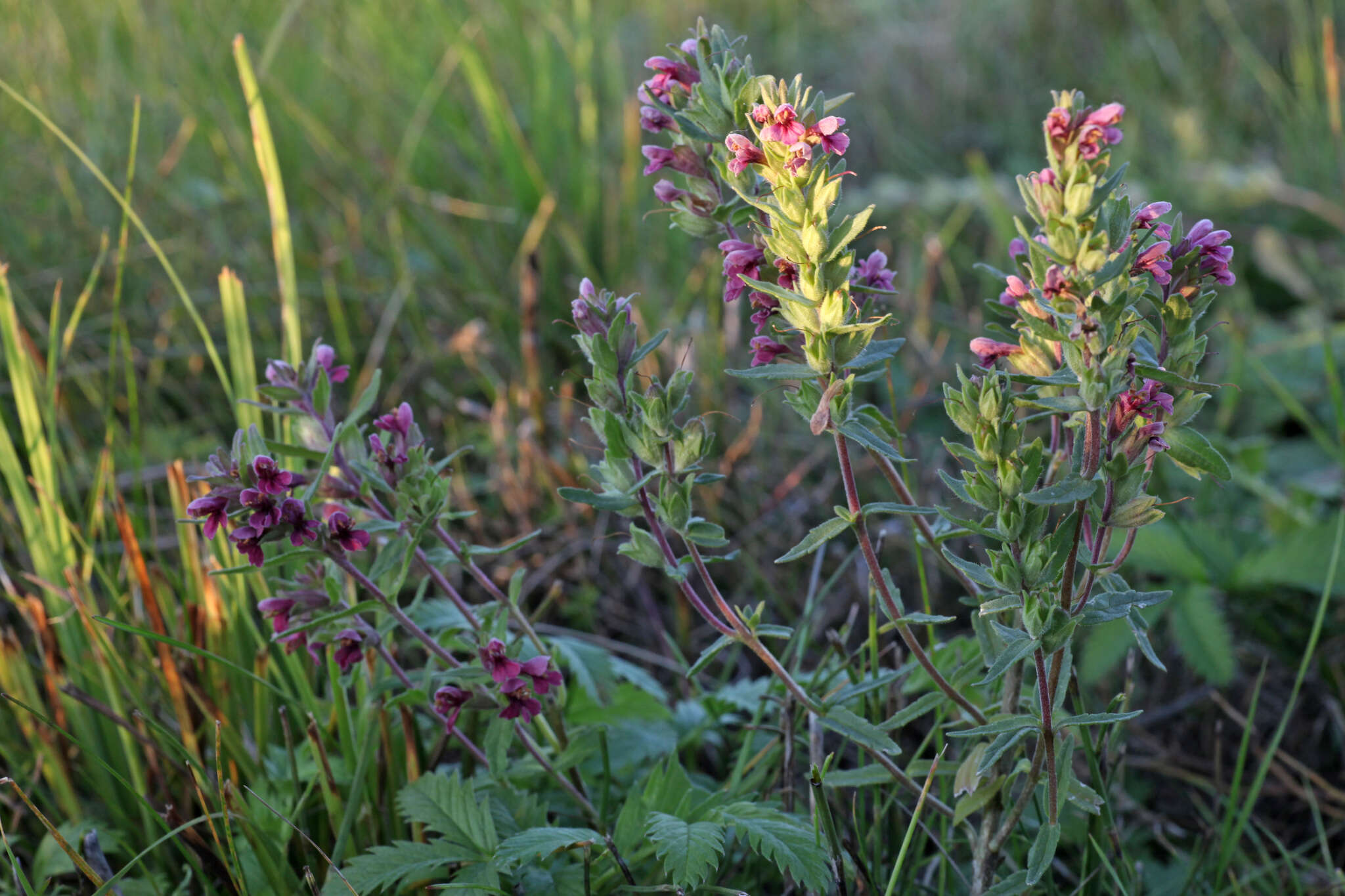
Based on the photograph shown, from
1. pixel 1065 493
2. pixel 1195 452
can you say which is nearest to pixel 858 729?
pixel 1065 493

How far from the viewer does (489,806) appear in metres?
1.43

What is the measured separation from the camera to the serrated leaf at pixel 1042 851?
1.17 m

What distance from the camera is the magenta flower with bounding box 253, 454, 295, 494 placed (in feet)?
4.16

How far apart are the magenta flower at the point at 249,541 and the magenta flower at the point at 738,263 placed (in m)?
0.66

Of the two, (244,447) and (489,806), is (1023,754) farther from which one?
(244,447)

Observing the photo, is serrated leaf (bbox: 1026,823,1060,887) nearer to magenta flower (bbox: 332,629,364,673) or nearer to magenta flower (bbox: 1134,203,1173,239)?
magenta flower (bbox: 1134,203,1173,239)

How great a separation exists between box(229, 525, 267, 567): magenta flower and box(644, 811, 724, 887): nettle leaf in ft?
2.03

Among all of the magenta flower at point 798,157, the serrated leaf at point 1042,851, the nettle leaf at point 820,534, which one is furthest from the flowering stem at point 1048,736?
the magenta flower at point 798,157

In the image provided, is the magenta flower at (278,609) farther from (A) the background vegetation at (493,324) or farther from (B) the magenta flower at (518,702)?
(B) the magenta flower at (518,702)

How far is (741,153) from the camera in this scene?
1137mm

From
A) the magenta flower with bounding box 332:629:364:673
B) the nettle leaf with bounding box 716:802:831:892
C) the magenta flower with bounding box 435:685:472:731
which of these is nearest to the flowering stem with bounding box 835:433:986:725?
the nettle leaf with bounding box 716:802:831:892

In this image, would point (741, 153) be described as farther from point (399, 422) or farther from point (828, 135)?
point (399, 422)

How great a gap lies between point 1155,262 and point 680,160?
1.97ft

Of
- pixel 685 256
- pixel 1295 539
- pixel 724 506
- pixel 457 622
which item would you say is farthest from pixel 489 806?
pixel 685 256
